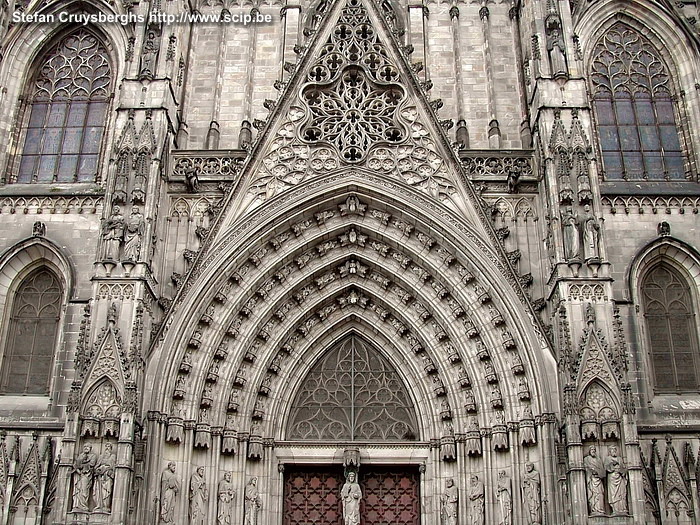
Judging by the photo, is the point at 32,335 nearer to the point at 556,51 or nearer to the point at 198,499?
the point at 198,499

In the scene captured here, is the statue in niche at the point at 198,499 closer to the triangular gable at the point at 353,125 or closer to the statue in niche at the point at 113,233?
the statue in niche at the point at 113,233

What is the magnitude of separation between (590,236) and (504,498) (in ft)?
16.5

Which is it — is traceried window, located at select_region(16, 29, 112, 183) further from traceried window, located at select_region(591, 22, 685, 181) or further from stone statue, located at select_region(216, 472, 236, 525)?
traceried window, located at select_region(591, 22, 685, 181)

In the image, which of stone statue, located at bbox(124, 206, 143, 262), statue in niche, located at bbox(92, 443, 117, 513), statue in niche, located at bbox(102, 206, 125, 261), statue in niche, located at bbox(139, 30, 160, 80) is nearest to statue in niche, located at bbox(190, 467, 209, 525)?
statue in niche, located at bbox(92, 443, 117, 513)

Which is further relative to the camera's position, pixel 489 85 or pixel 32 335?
pixel 489 85

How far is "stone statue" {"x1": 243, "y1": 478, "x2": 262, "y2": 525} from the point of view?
16281 millimetres

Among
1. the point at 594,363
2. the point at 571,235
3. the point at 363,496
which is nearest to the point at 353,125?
the point at 571,235

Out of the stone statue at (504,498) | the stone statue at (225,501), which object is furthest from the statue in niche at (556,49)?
the stone statue at (225,501)

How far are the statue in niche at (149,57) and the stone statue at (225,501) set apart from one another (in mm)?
8227

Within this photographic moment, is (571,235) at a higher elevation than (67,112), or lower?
lower


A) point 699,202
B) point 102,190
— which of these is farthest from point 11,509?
point 699,202

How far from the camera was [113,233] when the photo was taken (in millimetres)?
16375

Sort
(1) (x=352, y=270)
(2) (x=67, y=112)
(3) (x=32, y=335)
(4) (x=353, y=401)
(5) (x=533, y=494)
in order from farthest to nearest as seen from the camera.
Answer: (2) (x=67, y=112) → (1) (x=352, y=270) → (4) (x=353, y=401) → (3) (x=32, y=335) → (5) (x=533, y=494)

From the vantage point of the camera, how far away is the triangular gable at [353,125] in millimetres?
17844
